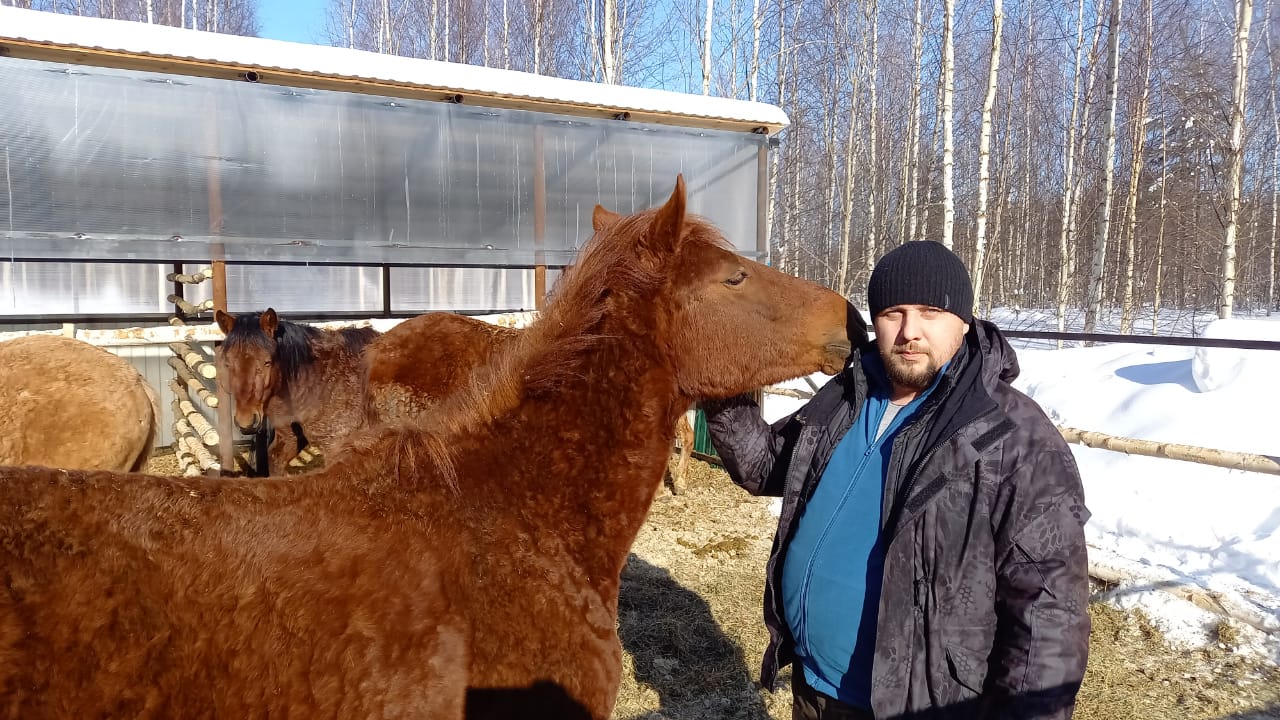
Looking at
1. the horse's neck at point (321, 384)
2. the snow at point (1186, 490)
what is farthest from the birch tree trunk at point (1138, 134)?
the horse's neck at point (321, 384)

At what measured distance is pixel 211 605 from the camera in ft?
4.15

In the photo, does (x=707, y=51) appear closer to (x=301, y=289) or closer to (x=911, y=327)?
(x=301, y=289)

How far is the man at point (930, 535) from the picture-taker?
1.46 metres

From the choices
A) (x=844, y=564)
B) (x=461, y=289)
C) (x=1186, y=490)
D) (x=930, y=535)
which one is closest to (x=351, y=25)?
(x=461, y=289)

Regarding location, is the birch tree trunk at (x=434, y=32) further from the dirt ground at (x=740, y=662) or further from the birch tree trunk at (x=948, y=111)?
the dirt ground at (x=740, y=662)

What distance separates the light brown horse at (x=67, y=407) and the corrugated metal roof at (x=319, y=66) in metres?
2.71

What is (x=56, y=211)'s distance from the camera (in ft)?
19.5

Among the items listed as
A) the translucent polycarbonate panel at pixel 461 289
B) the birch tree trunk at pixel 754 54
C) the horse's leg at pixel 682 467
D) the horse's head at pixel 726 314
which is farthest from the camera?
the birch tree trunk at pixel 754 54

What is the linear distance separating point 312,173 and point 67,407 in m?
3.28

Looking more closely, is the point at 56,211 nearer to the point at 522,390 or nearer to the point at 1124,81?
the point at 522,390

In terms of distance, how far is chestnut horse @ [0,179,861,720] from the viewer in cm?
119

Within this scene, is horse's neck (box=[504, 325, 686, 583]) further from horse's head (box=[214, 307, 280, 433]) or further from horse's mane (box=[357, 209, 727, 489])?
horse's head (box=[214, 307, 280, 433])

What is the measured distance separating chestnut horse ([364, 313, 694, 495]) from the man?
10.1ft

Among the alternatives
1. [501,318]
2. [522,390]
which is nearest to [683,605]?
[522,390]
